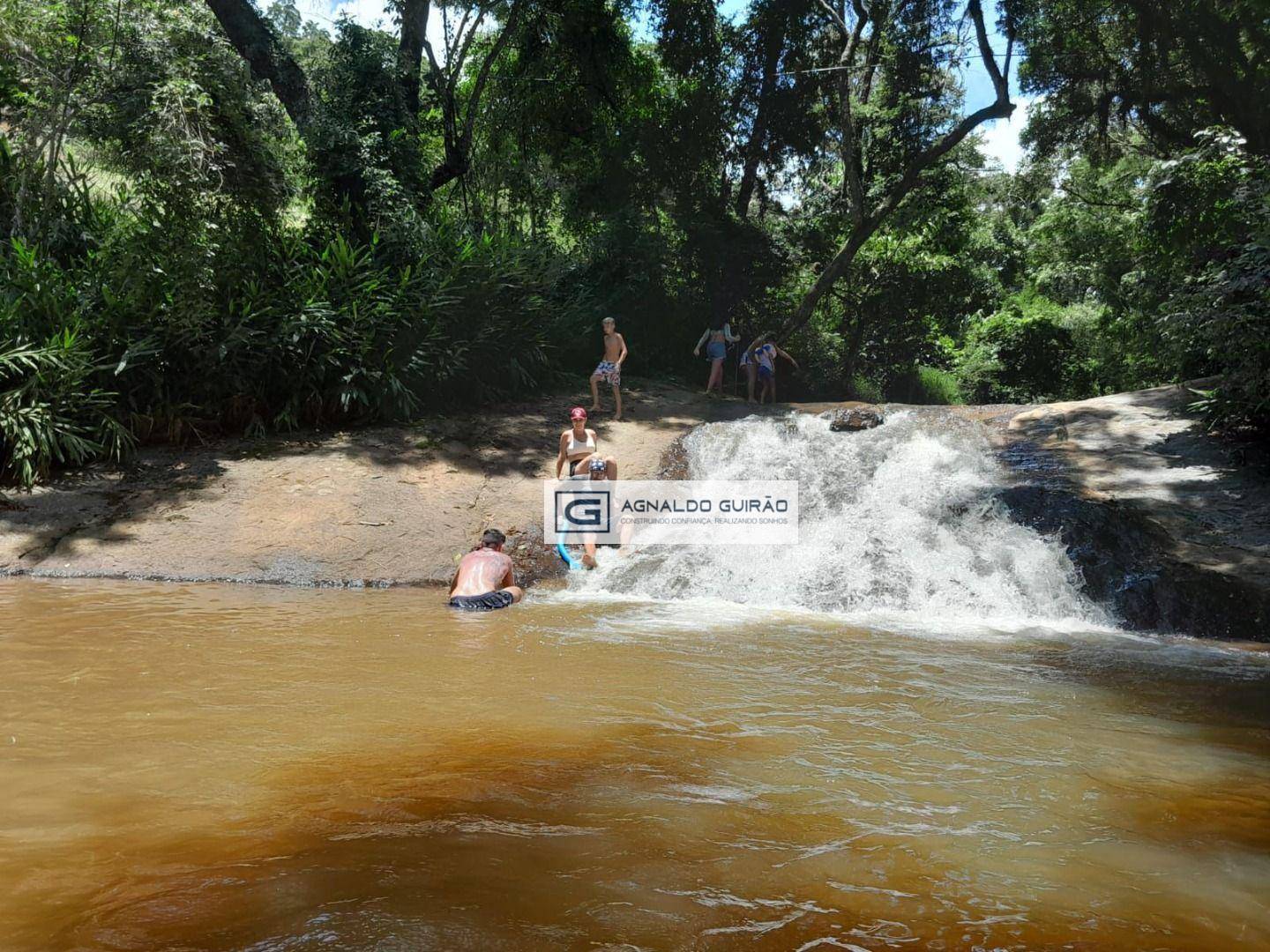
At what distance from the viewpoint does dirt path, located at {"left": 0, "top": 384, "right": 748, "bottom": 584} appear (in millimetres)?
8898

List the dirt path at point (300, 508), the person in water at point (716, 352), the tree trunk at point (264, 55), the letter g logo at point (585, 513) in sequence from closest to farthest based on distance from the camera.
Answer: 1. the dirt path at point (300, 508)
2. the letter g logo at point (585, 513)
3. the tree trunk at point (264, 55)
4. the person in water at point (716, 352)

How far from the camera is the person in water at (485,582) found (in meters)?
7.78

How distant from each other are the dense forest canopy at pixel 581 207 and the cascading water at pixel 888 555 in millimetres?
3165

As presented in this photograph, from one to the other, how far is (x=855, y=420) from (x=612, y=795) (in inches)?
416

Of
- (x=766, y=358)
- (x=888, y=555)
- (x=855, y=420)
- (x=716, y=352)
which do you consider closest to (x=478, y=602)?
(x=888, y=555)

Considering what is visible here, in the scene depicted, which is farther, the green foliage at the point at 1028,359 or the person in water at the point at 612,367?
the green foliage at the point at 1028,359

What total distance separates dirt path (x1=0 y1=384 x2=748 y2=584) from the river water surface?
54.7 inches

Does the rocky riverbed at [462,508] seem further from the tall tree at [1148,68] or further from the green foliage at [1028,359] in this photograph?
the green foliage at [1028,359]

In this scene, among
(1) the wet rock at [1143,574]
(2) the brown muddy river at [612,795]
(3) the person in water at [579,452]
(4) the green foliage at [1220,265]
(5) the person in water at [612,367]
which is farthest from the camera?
(5) the person in water at [612,367]

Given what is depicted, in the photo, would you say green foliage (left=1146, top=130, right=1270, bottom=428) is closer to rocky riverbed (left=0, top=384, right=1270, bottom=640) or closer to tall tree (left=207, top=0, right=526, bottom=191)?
rocky riverbed (left=0, top=384, right=1270, bottom=640)

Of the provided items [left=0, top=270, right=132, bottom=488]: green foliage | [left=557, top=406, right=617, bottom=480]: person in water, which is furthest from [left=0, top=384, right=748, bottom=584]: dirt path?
[left=557, top=406, right=617, bottom=480]: person in water

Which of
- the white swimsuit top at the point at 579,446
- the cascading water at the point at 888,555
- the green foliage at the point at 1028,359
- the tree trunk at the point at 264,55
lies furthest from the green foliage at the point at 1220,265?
the tree trunk at the point at 264,55

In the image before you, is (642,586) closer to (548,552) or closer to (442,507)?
(548,552)

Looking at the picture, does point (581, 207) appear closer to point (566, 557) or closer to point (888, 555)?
point (566, 557)
